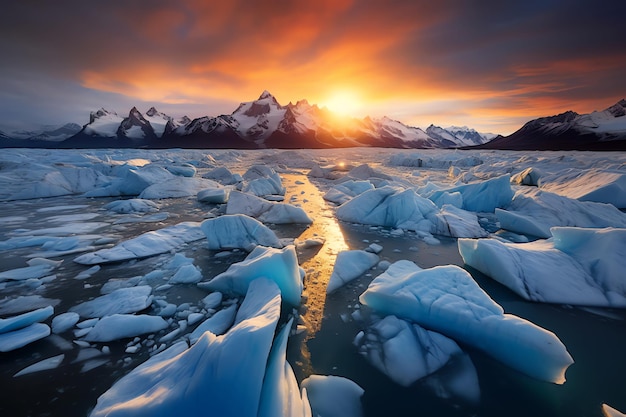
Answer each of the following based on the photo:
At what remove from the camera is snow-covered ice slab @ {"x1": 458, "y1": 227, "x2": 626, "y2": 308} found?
280 cm

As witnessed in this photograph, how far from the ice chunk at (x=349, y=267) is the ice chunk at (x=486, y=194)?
4373mm

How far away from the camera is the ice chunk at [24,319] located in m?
2.21

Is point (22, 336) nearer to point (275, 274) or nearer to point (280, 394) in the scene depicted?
point (275, 274)

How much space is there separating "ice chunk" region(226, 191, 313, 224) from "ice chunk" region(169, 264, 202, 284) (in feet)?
8.93

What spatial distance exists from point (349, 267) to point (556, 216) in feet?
14.8

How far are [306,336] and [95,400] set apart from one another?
146 cm

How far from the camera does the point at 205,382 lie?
55.1 inches

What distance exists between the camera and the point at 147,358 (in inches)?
78.8

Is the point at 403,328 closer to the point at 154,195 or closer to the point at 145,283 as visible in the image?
the point at 145,283

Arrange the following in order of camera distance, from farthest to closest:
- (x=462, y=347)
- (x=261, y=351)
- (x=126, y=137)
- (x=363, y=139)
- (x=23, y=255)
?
(x=363, y=139) → (x=126, y=137) → (x=23, y=255) → (x=462, y=347) → (x=261, y=351)

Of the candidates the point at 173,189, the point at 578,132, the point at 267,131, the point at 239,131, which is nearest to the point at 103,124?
the point at 239,131

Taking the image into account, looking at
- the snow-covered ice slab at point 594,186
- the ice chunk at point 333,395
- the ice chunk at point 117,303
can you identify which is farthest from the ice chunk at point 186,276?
the snow-covered ice slab at point 594,186

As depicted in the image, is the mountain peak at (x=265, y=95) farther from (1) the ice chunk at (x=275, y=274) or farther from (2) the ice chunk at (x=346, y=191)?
(1) the ice chunk at (x=275, y=274)

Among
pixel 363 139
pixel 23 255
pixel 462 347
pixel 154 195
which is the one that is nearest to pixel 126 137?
pixel 363 139
